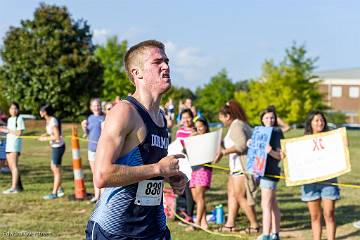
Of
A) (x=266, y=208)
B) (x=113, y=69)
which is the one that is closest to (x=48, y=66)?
(x=113, y=69)

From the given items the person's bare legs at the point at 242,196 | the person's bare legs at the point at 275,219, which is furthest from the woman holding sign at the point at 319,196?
the person's bare legs at the point at 242,196

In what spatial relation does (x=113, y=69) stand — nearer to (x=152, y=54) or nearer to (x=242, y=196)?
(x=242, y=196)

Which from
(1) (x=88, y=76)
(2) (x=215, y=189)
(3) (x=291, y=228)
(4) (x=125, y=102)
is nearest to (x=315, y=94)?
(1) (x=88, y=76)

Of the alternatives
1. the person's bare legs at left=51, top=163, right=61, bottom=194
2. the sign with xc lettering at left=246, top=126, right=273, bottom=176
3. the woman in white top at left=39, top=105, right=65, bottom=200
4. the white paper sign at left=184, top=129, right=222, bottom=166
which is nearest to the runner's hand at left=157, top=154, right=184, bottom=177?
the sign with xc lettering at left=246, top=126, right=273, bottom=176

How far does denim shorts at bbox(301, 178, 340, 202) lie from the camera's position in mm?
7789

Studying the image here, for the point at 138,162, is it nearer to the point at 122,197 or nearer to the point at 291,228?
the point at 122,197

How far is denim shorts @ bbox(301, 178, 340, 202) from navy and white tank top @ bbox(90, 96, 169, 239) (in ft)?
15.2

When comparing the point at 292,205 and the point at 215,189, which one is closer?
the point at 292,205

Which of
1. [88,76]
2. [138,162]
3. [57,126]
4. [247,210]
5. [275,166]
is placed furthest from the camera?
[88,76]

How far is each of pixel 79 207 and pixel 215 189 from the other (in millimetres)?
3641

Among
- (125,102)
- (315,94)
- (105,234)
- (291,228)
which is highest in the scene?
(315,94)

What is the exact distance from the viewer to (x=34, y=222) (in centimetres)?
A: 947

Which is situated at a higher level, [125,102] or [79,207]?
[125,102]

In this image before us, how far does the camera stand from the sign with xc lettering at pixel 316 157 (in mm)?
7789
